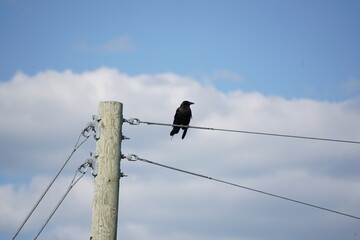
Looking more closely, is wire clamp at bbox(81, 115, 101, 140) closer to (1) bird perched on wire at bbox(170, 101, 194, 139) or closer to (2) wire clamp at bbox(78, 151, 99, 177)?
(2) wire clamp at bbox(78, 151, 99, 177)

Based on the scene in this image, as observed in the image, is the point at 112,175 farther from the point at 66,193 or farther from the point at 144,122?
the point at 144,122

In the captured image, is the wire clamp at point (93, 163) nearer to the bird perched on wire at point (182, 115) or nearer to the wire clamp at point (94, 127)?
the wire clamp at point (94, 127)

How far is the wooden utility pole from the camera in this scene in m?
4.68

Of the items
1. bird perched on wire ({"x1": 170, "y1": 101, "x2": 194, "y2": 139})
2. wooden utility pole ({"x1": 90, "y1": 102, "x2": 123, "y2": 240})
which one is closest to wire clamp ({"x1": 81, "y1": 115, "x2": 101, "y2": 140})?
wooden utility pole ({"x1": 90, "y1": 102, "x2": 123, "y2": 240})

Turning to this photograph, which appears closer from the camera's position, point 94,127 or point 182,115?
point 94,127

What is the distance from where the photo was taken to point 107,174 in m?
4.86

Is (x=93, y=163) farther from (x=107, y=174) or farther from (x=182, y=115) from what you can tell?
(x=182, y=115)

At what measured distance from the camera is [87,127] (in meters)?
5.16

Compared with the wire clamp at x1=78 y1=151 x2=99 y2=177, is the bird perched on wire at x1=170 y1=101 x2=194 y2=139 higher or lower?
higher

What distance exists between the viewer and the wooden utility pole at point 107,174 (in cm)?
468

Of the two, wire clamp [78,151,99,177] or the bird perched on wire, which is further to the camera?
the bird perched on wire

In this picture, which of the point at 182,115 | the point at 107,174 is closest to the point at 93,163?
the point at 107,174

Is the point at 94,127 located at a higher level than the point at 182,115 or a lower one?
lower

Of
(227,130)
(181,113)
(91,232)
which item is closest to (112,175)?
(91,232)
